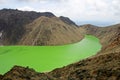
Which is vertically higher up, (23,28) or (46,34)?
(23,28)

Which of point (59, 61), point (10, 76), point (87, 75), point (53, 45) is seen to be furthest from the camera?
point (53, 45)

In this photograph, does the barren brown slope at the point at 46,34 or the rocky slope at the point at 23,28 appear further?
the rocky slope at the point at 23,28

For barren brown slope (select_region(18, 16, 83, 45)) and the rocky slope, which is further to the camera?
the rocky slope

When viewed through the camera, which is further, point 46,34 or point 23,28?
point 23,28

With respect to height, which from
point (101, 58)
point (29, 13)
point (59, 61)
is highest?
point (29, 13)

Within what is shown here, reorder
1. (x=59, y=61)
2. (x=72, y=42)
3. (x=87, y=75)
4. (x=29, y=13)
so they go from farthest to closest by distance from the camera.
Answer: (x=29, y=13), (x=72, y=42), (x=59, y=61), (x=87, y=75)

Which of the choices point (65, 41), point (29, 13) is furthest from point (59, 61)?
point (29, 13)

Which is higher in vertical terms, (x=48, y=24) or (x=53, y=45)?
(x=48, y=24)

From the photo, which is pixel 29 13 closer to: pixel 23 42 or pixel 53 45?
pixel 23 42
